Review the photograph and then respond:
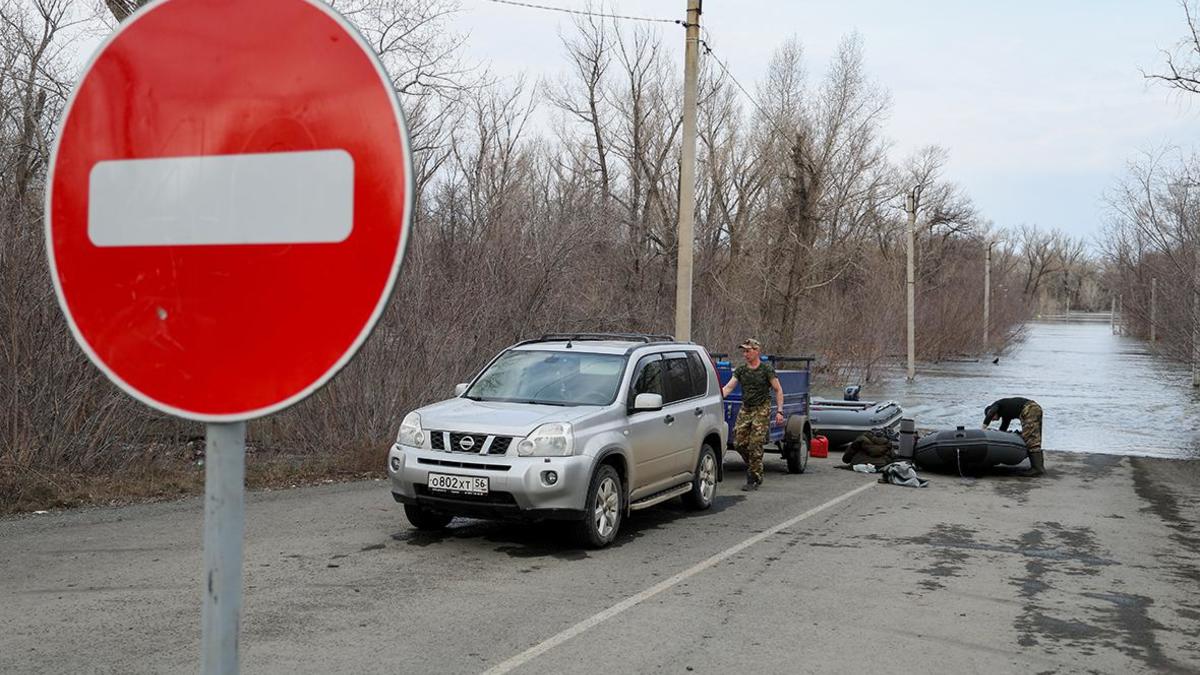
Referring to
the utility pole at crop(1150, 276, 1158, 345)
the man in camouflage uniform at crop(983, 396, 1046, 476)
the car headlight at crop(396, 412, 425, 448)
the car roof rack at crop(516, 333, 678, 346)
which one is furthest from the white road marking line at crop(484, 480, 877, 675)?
the utility pole at crop(1150, 276, 1158, 345)

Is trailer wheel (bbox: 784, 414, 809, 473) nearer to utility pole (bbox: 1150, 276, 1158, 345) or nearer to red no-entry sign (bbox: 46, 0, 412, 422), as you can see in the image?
utility pole (bbox: 1150, 276, 1158, 345)

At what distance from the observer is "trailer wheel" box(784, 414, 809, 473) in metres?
16.1

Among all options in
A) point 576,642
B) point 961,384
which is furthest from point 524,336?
point 961,384

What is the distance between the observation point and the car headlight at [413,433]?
9617 mm

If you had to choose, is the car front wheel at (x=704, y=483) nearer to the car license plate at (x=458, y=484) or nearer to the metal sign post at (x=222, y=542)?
the car license plate at (x=458, y=484)

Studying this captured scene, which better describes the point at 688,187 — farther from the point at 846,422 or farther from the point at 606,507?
the point at 606,507

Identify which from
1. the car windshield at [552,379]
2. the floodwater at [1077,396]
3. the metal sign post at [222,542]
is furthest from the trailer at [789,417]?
the metal sign post at [222,542]

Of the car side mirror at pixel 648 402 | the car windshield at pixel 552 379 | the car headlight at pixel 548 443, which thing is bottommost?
the car headlight at pixel 548 443

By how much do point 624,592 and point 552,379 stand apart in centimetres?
331

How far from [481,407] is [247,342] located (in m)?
8.46

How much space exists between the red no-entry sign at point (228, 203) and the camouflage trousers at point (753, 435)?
505 inches

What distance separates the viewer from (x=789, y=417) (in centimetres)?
1645

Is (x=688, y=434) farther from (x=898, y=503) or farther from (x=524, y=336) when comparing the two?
(x=524, y=336)

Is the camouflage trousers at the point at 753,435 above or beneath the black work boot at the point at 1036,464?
above
